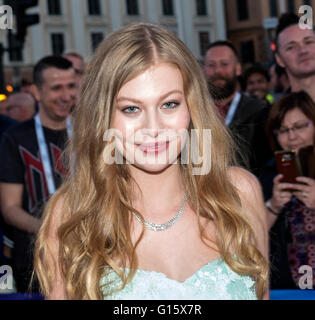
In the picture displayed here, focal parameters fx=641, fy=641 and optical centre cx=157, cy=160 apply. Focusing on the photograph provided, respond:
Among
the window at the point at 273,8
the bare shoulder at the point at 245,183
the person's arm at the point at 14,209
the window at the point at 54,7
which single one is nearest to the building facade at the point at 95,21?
the window at the point at 54,7

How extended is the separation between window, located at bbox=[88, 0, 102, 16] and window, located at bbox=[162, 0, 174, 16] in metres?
3.62

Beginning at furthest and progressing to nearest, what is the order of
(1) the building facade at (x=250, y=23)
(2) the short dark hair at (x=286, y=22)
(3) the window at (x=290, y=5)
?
1. (1) the building facade at (x=250, y=23)
2. (3) the window at (x=290, y=5)
3. (2) the short dark hair at (x=286, y=22)

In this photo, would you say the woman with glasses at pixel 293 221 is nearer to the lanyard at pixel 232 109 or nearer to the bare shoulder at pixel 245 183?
the bare shoulder at pixel 245 183

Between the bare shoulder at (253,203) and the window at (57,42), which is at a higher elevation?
the window at (57,42)

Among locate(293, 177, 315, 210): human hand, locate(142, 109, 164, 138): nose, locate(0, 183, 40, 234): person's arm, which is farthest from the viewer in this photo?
locate(0, 183, 40, 234): person's arm

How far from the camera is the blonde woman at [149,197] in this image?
2109 mm

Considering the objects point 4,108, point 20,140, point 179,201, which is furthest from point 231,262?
point 4,108

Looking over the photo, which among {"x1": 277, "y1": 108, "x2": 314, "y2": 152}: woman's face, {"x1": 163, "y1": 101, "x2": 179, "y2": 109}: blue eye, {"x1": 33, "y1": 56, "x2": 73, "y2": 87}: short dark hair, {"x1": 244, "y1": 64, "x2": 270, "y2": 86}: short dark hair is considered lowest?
{"x1": 277, "y1": 108, "x2": 314, "y2": 152}: woman's face

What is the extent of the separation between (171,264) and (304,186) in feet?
3.39

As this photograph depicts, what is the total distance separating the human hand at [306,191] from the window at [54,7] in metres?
34.2

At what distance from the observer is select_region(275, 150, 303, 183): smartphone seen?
9.93ft

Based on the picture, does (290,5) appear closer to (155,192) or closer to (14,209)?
(14,209)

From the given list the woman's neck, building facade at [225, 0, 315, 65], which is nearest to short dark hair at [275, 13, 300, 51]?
the woman's neck

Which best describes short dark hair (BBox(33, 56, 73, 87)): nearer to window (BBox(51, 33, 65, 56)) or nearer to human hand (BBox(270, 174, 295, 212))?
human hand (BBox(270, 174, 295, 212))
